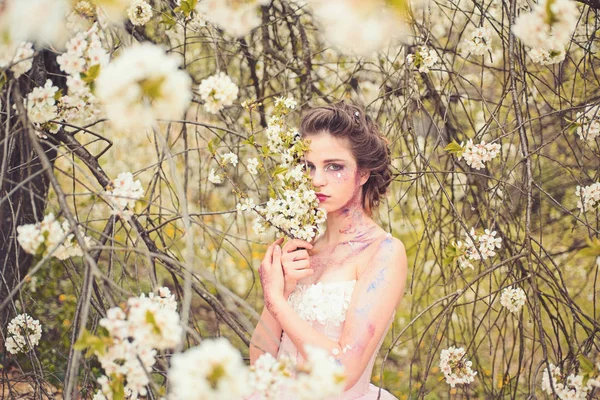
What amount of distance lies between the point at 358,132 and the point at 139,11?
30.0 inches

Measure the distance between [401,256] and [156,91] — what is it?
3.70 ft

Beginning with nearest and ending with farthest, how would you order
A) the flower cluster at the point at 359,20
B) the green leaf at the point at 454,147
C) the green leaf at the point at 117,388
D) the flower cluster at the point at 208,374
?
the flower cluster at the point at 208,374 → the flower cluster at the point at 359,20 → the green leaf at the point at 117,388 → the green leaf at the point at 454,147

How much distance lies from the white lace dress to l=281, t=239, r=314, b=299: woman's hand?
0.09 metres

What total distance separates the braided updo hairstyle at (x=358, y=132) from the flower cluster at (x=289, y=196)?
0.20m

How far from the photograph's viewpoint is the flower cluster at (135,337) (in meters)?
1.07

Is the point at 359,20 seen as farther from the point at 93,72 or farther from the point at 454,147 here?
the point at 454,147

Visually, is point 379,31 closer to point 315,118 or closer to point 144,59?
point 144,59

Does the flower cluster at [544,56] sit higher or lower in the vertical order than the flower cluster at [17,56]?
higher

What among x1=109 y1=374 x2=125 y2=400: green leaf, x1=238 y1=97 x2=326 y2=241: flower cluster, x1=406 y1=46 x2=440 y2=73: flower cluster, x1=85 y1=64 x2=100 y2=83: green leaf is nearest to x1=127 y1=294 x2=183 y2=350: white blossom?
x1=109 y1=374 x2=125 y2=400: green leaf

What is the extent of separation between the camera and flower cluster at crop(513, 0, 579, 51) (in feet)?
4.20

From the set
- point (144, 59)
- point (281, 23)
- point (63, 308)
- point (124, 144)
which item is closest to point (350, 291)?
point (144, 59)

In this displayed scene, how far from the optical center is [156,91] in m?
1.01

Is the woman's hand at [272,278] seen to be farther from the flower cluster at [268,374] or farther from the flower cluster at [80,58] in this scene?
the flower cluster at [80,58]

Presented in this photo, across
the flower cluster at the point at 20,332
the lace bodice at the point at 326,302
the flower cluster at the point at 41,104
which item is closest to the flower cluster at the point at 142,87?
the flower cluster at the point at 41,104
